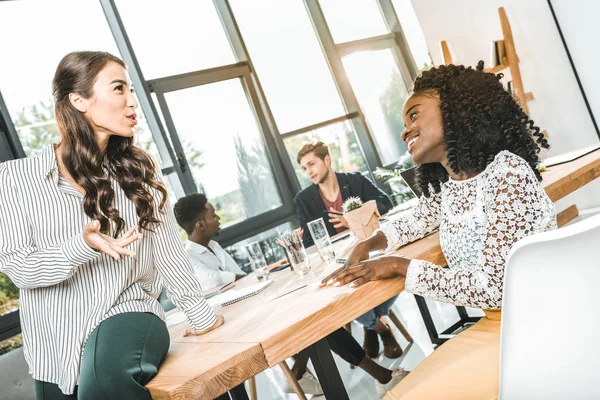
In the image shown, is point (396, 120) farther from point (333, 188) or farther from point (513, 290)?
point (513, 290)

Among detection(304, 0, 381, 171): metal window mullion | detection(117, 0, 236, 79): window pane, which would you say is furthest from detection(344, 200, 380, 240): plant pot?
detection(304, 0, 381, 171): metal window mullion

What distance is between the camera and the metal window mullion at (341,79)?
20.8 ft

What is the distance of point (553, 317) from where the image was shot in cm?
97

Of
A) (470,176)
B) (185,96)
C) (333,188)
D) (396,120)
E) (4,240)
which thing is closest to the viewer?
(4,240)

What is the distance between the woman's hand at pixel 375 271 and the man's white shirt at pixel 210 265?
1.62 metres

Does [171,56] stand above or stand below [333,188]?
above

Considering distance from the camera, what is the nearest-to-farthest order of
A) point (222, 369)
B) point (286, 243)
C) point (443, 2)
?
point (222, 369) < point (286, 243) < point (443, 2)

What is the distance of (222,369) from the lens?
121 centimetres

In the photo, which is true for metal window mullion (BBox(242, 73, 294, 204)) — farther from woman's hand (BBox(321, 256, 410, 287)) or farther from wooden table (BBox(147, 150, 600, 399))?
woman's hand (BBox(321, 256, 410, 287))

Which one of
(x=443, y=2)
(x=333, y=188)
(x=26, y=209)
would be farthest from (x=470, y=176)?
(x=443, y=2)

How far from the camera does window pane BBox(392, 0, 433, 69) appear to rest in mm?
6797

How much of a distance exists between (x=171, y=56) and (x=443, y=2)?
239 cm

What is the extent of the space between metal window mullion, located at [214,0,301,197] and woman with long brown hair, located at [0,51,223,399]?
13.1 ft

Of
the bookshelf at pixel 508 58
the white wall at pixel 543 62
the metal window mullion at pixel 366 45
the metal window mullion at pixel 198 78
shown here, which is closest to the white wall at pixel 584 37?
the white wall at pixel 543 62
